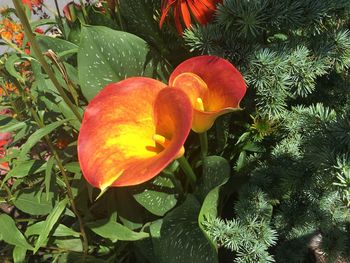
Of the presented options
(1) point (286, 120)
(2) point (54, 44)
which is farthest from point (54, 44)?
(1) point (286, 120)

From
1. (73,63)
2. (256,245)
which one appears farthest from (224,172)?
(73,63)

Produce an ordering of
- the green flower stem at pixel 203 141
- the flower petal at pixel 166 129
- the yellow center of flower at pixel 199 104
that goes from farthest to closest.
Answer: the green flower stem at pixel 203 141
the yellow center of flower at pixel 199 104
the flower petal at pixel 166 129

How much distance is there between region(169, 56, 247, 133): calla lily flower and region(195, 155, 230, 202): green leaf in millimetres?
80

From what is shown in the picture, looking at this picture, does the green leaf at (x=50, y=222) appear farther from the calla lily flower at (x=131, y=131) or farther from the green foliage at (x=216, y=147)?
the calla lily flower at (x=131, y=131)

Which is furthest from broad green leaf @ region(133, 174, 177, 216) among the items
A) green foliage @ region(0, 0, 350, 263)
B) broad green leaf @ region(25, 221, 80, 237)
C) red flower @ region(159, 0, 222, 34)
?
red flower @ region(159, 0, 222, 34)

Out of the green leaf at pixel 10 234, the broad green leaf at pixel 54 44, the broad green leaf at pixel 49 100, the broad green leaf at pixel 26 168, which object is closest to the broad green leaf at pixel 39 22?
the broad green leaf at pixel 54 44

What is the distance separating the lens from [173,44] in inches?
34.9

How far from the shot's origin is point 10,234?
70 centimetres

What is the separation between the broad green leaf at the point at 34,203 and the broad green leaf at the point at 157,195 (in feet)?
0.51

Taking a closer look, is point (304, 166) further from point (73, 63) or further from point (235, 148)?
point (73, 63)

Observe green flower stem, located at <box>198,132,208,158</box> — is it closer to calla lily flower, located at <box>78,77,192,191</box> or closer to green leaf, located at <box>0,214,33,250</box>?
calla lily flower, located at <box>78,77,192,191</box>

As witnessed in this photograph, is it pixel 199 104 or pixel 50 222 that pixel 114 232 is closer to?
pixel 50 222

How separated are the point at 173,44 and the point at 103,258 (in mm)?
475

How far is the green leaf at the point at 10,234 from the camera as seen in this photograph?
2.25 ft
